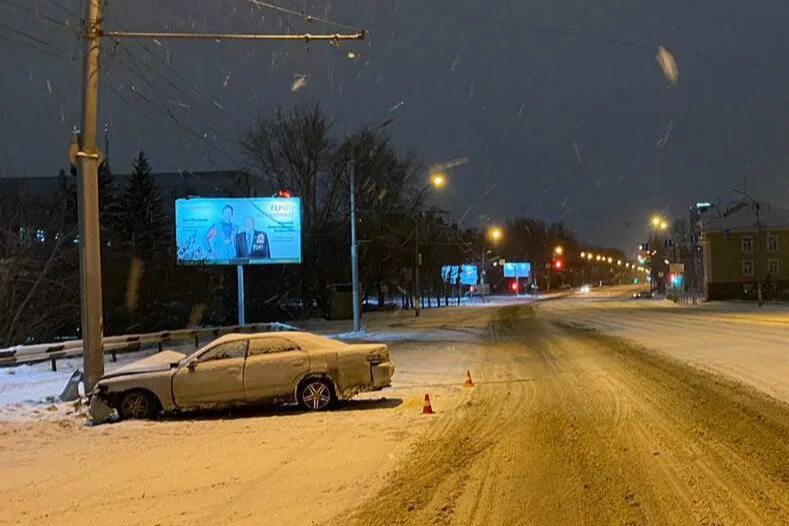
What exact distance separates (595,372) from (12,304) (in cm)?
2158

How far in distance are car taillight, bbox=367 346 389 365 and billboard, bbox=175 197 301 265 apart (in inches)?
1009

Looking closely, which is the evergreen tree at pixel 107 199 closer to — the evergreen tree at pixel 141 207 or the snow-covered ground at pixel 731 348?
the evergreen tree at pixel 141 207

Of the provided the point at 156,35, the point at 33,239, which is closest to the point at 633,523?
the point at 156,35

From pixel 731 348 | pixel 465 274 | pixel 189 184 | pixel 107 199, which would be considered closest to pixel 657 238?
pixel 465 274

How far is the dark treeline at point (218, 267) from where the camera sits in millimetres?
30391

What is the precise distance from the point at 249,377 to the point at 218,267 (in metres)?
34.8

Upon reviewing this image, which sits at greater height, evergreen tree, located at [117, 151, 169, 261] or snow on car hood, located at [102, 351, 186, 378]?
evergreen tree, located at [117, 151, 169, 261]

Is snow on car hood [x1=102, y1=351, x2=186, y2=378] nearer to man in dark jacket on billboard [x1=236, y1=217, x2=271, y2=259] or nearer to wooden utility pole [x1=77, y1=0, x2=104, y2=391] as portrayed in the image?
wooden utility pole [x1=77, y1=0, x2=104, y2=391]

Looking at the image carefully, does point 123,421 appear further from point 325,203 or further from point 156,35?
point 325,203

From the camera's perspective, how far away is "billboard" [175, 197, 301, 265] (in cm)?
3781

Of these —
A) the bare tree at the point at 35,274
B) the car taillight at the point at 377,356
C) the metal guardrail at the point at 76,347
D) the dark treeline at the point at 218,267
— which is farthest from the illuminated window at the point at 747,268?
the car taillight at the point at 377,356

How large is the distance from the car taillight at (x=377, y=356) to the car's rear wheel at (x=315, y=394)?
2.87 ft

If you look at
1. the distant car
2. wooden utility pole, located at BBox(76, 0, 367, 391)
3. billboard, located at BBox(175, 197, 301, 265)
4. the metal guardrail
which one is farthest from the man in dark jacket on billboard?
the distant car

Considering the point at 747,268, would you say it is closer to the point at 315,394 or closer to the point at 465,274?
the point at 465,274
